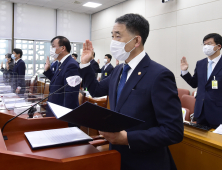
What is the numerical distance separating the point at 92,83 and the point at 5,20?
25.5 feet

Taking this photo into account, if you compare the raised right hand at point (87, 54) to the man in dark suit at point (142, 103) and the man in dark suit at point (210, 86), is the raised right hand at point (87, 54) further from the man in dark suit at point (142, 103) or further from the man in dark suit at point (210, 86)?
the man in dark suit at point (210, 86)

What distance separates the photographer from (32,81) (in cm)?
345

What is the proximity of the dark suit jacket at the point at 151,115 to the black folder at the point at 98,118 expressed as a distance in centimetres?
16

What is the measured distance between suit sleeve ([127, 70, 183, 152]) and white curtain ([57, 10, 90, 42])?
8426 millimetres

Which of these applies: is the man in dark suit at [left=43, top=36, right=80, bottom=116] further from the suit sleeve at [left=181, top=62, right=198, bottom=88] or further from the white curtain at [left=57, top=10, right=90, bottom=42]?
the white curtain at [left=57, top=10, right=90, bottom=42]

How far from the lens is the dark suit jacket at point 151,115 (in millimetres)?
999

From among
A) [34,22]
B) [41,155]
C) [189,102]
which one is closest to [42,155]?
[41,155]

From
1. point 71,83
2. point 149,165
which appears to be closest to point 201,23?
point 71,83

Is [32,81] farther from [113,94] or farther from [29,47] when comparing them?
[29,47]

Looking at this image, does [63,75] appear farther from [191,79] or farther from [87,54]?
[191,79]

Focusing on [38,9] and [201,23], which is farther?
[38,9]

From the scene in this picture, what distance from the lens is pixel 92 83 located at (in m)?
1.41

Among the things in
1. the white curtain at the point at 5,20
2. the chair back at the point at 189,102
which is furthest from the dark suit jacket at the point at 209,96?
the white curtain at the point at 5,20

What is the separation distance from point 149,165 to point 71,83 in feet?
2.71
